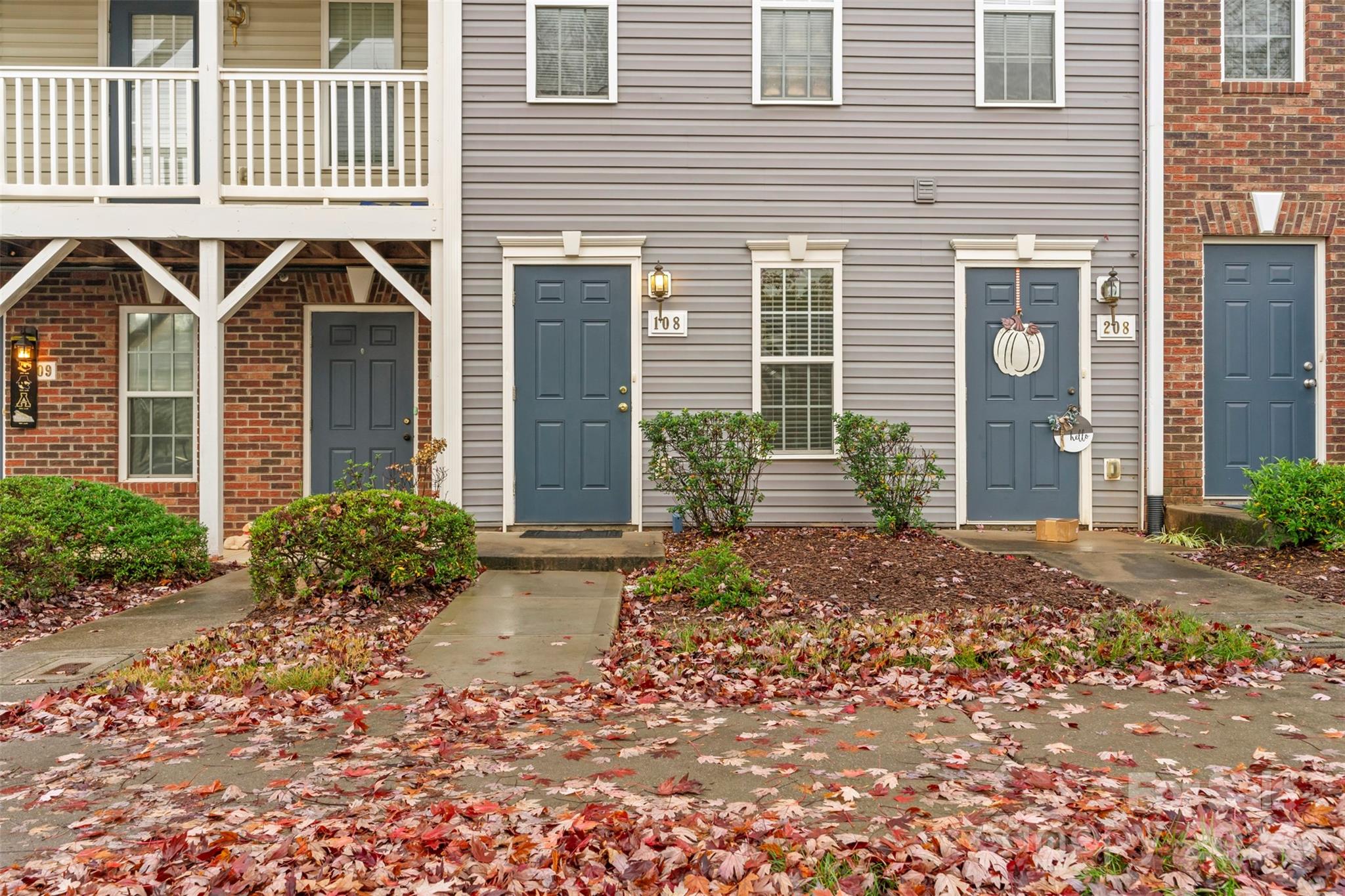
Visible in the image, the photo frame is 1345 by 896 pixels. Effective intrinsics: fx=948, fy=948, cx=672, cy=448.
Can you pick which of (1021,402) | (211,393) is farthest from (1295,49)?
(211,393)

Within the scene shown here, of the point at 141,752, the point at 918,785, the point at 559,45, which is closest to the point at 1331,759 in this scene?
the point at 918,785

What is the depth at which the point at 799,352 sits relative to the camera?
8.22 m

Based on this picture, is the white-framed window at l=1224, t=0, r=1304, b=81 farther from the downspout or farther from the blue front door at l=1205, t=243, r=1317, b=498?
the blue front door at l=1205, t=243, r=1317, b=498

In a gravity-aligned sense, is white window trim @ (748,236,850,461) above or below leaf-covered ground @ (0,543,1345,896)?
above

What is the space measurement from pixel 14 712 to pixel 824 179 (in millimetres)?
6854

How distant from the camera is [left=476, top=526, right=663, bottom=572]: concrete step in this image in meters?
6.60

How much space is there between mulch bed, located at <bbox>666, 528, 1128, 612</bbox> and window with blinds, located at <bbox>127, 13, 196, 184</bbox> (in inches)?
217

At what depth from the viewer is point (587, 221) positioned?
8156 millimetres

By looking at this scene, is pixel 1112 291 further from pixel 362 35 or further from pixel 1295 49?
pixel 362 35

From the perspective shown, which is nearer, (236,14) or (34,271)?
(34,271)

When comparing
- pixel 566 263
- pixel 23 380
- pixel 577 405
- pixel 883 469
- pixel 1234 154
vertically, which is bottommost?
pixel 883 469

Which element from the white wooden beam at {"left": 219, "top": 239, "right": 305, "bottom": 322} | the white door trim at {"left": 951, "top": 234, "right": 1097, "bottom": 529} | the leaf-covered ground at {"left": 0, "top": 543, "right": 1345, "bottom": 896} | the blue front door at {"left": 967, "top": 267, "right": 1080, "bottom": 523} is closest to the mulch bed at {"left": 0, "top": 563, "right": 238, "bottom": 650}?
the leaf-covered ground at {"left": 0, "top": 543, "right": 1345, "bottom": 896}

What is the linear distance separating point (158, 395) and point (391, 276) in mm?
3087

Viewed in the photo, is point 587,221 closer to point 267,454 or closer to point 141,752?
point 267,454
